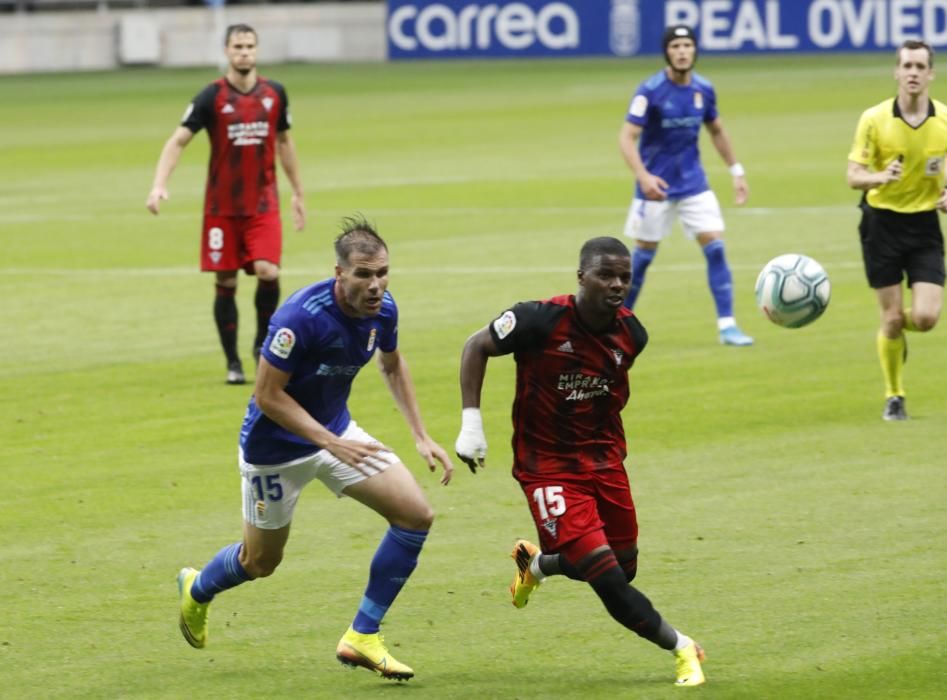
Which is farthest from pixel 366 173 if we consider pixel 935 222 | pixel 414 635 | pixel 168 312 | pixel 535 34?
pixel 535 34

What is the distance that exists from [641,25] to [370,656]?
1942 inches

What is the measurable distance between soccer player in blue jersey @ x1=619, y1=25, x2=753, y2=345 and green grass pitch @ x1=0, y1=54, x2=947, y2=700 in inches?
29.7

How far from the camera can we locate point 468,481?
11172 mm

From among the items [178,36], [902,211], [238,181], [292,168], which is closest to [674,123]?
[292,168]

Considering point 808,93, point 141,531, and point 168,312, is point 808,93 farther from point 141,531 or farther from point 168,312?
point 141,531

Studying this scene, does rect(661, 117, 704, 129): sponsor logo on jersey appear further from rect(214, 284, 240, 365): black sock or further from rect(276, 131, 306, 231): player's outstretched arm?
rect(214, 284, 240, 365): black sock

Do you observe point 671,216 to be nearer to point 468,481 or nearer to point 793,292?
point 793,292

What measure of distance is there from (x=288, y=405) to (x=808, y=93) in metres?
37.5

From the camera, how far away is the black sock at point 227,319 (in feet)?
47.3

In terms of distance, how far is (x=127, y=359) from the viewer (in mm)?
15508

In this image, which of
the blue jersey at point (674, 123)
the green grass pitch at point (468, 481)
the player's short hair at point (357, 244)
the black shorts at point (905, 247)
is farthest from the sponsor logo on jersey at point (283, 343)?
the blue jersey at point (674, 123)

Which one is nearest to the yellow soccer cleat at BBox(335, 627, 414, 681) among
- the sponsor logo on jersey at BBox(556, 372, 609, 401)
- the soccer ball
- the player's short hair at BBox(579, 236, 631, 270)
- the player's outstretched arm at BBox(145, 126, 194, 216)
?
the sponsor logo on jersey at BBox(556, 372, 609, 401)

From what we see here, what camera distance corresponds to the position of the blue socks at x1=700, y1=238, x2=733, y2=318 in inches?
620

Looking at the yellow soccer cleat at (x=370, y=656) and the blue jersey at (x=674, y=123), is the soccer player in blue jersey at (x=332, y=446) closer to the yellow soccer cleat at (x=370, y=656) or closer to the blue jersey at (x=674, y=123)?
the yellow soccer cleat at (x=370, y=656)
